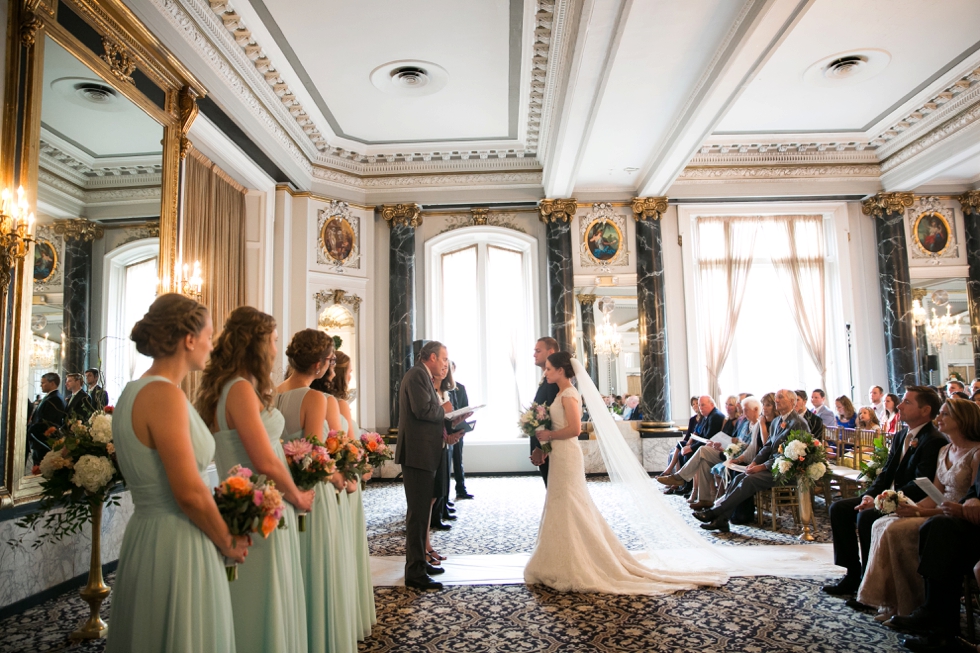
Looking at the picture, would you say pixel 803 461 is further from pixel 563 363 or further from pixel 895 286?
pixel 895 286

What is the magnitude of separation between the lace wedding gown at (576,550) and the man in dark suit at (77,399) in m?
3.26

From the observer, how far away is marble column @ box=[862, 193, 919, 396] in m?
10.1

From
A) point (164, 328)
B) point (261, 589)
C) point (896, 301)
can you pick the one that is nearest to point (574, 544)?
point (261, 589)

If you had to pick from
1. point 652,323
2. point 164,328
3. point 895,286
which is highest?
point 895,286

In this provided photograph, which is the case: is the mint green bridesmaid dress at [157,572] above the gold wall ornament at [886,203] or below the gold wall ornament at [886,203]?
below

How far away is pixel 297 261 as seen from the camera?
9.70 meters

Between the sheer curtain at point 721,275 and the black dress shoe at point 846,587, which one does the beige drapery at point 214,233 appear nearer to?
the black dress shoe at point 846,587

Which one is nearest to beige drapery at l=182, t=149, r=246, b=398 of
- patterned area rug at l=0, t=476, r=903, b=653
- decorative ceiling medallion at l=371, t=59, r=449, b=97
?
decorative ceiling medallion at l=371, t=59, r=449, b=97

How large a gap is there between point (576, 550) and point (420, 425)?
1419 millimetres

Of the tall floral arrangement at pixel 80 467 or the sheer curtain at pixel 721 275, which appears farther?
the sheer curtain at pixel 721 275

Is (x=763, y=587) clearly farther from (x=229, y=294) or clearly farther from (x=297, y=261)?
(x=297, y=261)

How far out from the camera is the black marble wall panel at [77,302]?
14.9ft

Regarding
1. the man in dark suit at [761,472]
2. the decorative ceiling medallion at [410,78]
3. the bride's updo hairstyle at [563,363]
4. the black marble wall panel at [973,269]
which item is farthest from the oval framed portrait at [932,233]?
the bride's updo hairstyle at [563,363]

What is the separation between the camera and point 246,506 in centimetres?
216
